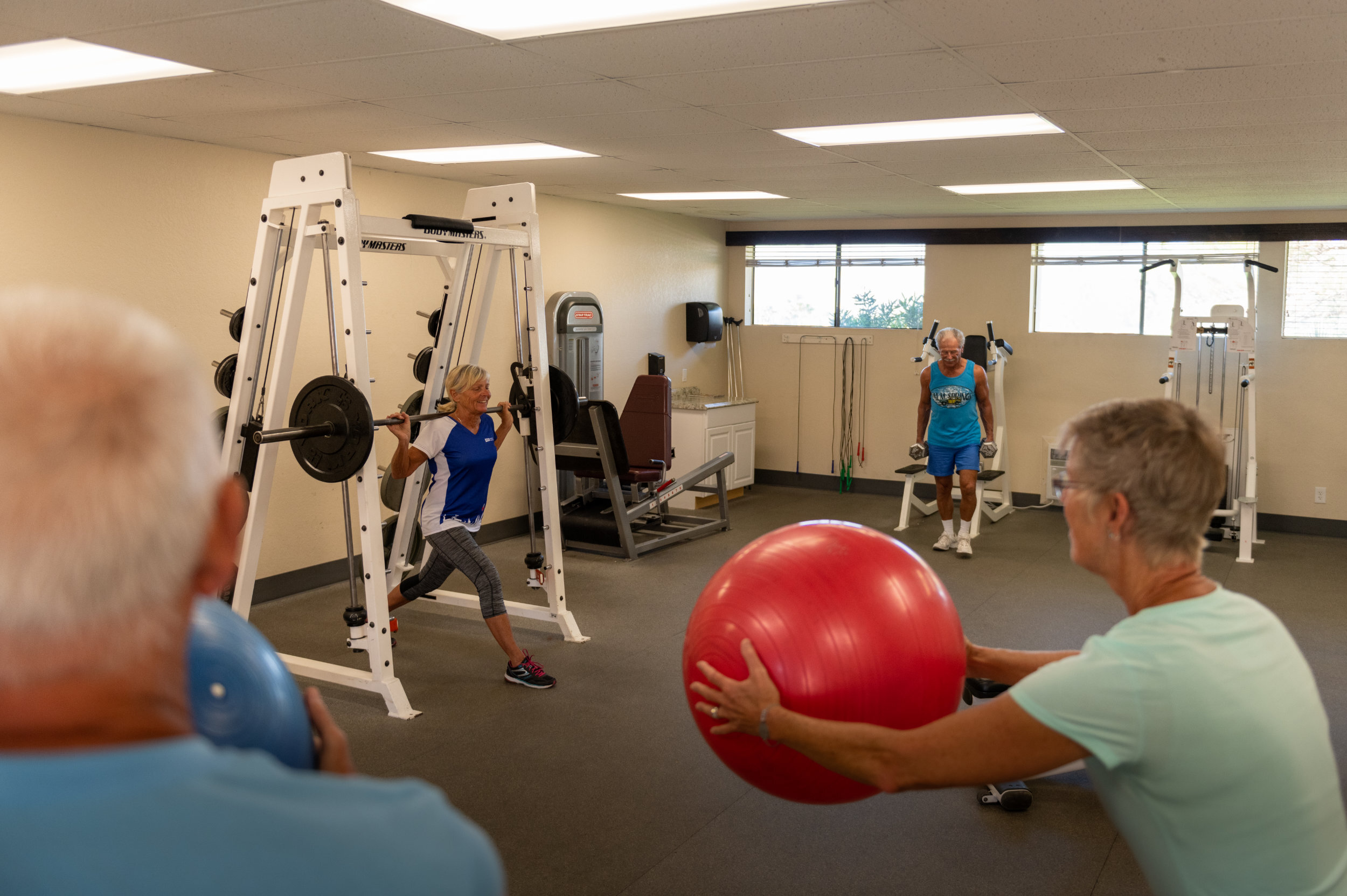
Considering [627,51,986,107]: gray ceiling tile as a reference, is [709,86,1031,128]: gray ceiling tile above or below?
above

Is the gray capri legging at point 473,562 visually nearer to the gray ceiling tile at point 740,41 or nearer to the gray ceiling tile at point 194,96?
the gray ceiling tile at point 194,96

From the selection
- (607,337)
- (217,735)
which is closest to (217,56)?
(217,735)

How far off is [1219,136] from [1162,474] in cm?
363

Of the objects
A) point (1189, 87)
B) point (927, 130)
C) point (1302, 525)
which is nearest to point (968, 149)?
point (927, 130)

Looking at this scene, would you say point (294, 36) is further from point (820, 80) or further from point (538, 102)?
point (820, 80)

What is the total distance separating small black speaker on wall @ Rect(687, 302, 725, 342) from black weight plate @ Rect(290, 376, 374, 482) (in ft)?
17.7

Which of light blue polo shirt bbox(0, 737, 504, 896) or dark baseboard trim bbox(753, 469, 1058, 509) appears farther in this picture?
dark baseboard trim bbox(753, 469, 1058, 509)

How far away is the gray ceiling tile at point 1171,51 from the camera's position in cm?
262

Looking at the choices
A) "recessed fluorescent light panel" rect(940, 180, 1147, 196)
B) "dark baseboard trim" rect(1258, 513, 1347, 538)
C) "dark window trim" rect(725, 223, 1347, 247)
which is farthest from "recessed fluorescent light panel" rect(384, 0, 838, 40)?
"dark baseboard trim" rect(1258, 513, 1347, 538)

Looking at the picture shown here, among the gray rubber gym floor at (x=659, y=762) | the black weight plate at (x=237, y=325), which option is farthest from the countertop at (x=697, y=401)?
the black weight plate at (x=237, y=325)

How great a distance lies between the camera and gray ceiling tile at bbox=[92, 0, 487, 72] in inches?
103

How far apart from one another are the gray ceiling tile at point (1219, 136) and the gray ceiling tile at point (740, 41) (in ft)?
6.20

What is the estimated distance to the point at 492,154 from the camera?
523 centimetres

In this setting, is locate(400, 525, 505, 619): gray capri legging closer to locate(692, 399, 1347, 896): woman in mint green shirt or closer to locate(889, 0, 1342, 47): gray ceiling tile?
locate(889, 0, 1342, 47): gray ceiling tile
